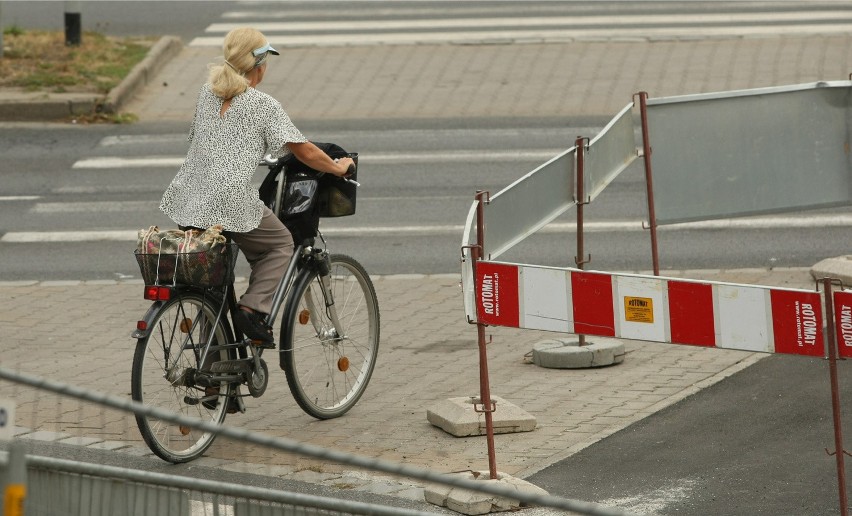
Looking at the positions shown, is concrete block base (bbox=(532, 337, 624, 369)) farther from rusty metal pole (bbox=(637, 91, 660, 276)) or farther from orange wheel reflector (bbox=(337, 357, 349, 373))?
orange wheel reflector (bbox=(337, 357, 349, 373))

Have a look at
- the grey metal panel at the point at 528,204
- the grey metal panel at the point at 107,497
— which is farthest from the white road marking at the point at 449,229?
the grey metal panel at the point at 107,497

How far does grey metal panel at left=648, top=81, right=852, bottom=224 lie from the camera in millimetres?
9336

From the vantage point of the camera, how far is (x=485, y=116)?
1675cm

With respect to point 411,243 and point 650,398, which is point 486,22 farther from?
point 650,398

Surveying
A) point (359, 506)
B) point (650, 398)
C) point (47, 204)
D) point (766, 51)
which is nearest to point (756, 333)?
point (650, 398)

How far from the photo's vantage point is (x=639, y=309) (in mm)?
6309

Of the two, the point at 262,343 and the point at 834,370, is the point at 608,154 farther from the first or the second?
the point at 834,370

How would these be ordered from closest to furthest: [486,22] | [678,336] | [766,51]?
1. [678,336]
2. [766,51]
3. [486,22]

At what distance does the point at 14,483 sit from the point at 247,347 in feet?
12.5

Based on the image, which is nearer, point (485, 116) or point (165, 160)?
point (165, 160)

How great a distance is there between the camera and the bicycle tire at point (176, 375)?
6637 millimetres

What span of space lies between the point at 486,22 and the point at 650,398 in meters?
14.1

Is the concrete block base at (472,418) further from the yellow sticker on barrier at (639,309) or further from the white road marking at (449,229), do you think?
the white road marking at (449,229)

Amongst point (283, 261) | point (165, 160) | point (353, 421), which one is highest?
point (165, 160)
